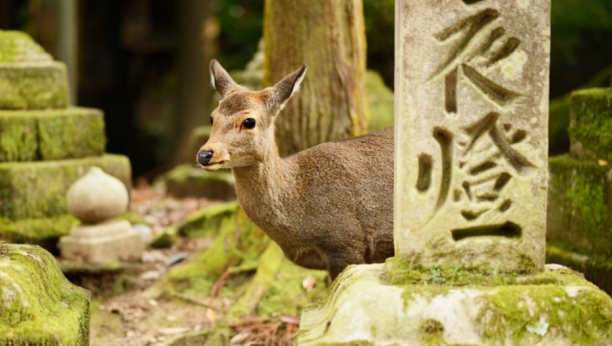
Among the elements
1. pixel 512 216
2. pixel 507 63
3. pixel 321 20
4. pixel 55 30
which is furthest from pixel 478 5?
pixel 55 30

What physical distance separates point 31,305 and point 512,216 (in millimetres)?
2401

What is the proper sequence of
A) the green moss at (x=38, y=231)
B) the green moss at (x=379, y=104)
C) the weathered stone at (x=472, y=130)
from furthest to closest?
the green moss at (x=379, y=104) < the green moss at (x=38, y=231) < the weathered stone at (x=472, y=130)

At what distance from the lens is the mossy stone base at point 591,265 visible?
19.6 feet

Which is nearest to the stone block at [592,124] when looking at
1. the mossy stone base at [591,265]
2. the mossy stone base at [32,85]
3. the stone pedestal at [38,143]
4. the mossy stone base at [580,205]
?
the mossy stone base at [580,205]

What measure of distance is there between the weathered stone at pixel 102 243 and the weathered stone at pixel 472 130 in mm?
4191

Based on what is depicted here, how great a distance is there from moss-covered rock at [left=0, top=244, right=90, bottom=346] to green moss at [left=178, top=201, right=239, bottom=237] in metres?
3.96

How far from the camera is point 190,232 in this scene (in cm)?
902

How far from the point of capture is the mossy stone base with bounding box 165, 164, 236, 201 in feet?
36.3

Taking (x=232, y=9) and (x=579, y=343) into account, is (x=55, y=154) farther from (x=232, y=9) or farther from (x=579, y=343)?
(x=232, y=9)

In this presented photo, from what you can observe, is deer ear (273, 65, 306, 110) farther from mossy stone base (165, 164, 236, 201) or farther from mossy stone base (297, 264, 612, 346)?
mossy stone base (165, 164, 236, 201)

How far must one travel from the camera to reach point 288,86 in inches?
212

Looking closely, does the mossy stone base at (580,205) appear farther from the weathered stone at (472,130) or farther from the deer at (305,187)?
the weathered stone at (472,130)

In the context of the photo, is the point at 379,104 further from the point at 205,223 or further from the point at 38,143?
the point at 38,143

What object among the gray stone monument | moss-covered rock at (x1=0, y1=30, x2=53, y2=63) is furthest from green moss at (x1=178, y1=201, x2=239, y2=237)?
the gray stone monument
